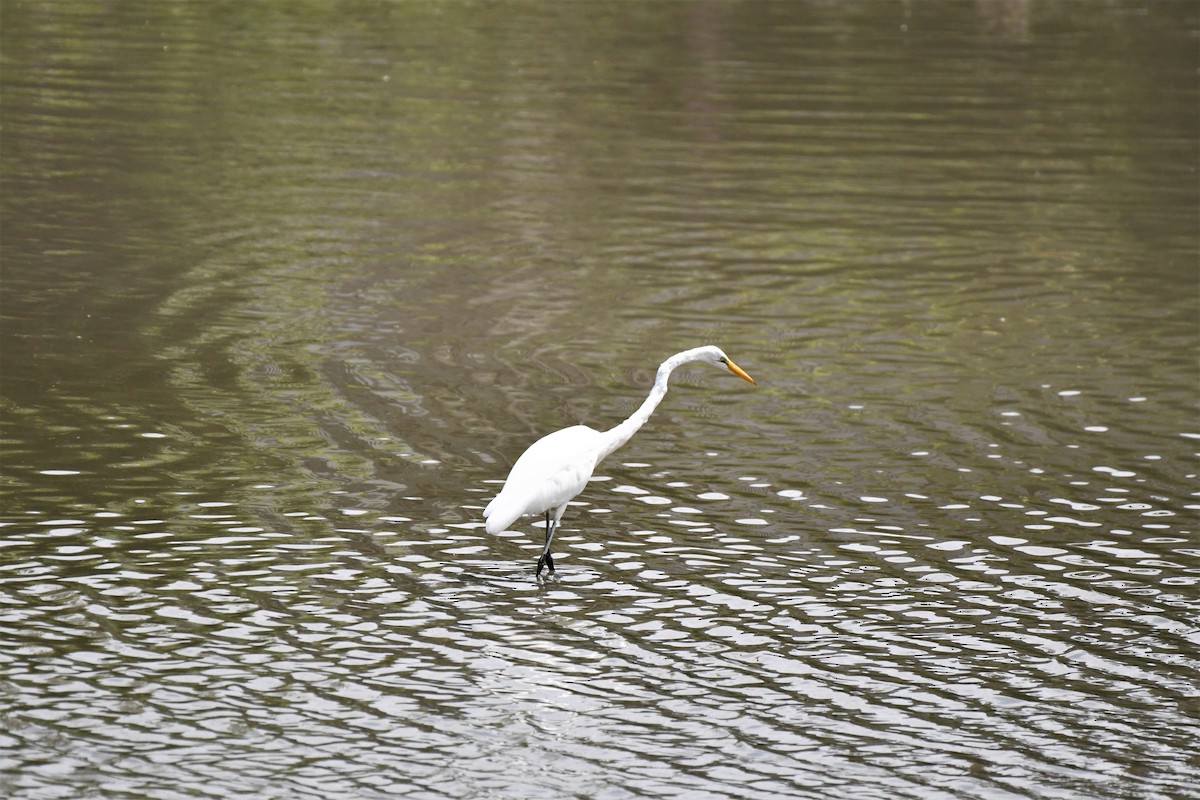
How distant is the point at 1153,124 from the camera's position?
38594 mm

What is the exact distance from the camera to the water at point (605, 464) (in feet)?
35.2

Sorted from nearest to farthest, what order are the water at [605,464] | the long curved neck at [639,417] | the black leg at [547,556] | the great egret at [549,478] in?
the water at [605,464] < the great egret at [549,478] < the black leg at [547,556] < the long curved neck at [639,417]

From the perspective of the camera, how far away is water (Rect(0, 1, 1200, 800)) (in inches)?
422

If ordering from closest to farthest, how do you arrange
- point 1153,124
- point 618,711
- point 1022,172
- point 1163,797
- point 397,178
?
point 1163,797 → point 618,711 → point 397,178 → point 1022,172 → point 1153,124

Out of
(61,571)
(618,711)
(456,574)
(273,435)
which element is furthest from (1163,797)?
(273,435)

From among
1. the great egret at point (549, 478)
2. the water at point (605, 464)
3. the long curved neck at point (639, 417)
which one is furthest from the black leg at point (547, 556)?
the long curved neck at point (639, 417)

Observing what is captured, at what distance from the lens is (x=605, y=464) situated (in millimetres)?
16422

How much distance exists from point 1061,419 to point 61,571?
9907mm

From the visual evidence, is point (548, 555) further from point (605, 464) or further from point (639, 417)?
point (605, 464)

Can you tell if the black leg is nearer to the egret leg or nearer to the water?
the egret leg

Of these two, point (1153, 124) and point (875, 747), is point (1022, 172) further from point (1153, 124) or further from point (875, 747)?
point (875, 747)

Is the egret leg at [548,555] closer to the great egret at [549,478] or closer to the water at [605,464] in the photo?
the great egret at [549,478]

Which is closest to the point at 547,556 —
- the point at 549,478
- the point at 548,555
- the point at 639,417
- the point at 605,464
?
the point at 548,555

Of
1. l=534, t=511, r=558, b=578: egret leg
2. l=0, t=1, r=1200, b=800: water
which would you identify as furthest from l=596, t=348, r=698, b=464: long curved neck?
l=0, t=1, r=1200, b=800: water
